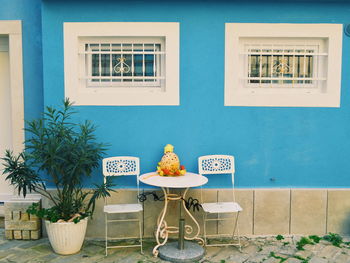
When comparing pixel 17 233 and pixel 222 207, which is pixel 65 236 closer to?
pixel 17 233

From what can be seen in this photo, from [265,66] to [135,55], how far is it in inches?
70.7

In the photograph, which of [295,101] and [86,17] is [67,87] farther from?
[295,101]

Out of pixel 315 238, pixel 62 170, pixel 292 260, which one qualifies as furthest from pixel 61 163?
pixel 315 238

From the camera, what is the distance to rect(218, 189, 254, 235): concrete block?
517cm

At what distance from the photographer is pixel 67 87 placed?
5047 mm

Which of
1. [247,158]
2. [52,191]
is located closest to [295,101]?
[247,158]

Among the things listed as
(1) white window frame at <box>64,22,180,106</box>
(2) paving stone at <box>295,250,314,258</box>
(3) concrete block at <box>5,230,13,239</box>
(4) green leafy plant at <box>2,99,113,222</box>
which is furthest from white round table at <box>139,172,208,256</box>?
(3) concrete block at <box>5,230,13,239</box>

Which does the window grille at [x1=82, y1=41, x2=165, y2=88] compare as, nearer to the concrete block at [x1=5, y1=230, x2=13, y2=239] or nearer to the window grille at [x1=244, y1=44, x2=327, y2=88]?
the window grille at [x1=244, y1=44, x2=327, y2=88]

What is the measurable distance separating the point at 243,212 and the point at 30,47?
3.77 metres

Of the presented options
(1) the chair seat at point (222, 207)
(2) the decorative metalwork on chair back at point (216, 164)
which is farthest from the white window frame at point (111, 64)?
(1) the chair seat at point (222, 207)

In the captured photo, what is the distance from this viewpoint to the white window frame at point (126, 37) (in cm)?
501

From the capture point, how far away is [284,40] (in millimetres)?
5199

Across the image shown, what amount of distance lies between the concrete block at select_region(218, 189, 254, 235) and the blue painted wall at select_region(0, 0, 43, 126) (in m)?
2.87

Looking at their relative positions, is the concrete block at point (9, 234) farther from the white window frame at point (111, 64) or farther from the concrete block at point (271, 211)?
the concrete block at point (271, 211)
